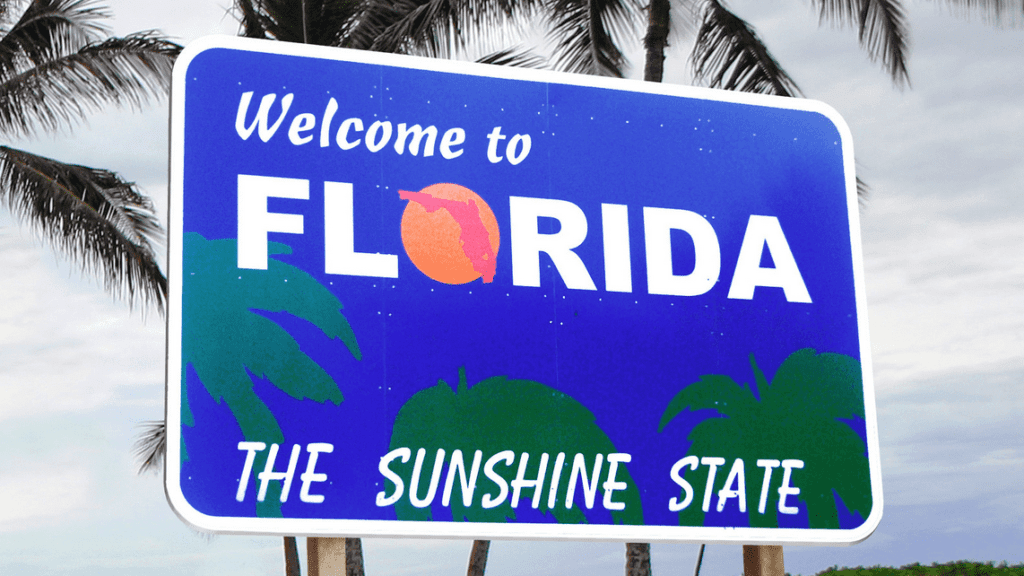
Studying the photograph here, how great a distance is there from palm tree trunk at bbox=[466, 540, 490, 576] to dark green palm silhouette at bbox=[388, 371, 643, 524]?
11939mm

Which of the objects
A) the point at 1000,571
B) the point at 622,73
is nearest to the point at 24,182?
the point at 622,73

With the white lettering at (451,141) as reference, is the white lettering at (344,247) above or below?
below

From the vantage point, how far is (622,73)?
650 inches

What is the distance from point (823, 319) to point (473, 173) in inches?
91.4

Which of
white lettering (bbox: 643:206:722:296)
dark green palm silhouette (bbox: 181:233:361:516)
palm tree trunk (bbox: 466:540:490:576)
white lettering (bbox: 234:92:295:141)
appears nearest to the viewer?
dark green palm silhouette (bbox: 181:233:361:516)

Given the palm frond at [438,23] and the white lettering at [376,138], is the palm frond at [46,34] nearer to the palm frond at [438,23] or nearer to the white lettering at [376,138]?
the palm frond at [438,23]

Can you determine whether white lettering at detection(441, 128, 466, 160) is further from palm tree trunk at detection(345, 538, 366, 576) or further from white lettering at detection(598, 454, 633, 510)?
palm tree trunk at detection(345, 538, 366, 576)

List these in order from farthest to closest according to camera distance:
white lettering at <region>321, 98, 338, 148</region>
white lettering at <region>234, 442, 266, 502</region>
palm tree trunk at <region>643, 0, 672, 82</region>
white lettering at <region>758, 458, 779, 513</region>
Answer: palm tree trunk at <region>643, 0, 672, 82</region>
white lettering at <region>758, 458, 779, 513</region>
white lettering at <region>321, 98, 338, 148</region>
white lettering at <region>234, 442, 266, 502</region>

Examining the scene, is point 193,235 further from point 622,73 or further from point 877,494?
point 622,73

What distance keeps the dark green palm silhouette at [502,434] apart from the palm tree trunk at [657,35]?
913 centimetres

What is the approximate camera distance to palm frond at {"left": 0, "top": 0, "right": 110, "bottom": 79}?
1728cm

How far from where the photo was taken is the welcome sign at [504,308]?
6387mm

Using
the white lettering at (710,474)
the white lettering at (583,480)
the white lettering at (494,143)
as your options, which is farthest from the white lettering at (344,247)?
the white lettering at (710,474)

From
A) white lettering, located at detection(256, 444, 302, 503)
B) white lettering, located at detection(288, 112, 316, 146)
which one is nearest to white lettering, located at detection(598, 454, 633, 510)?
white lettering, located at detection(256, 444, 302, 503)
